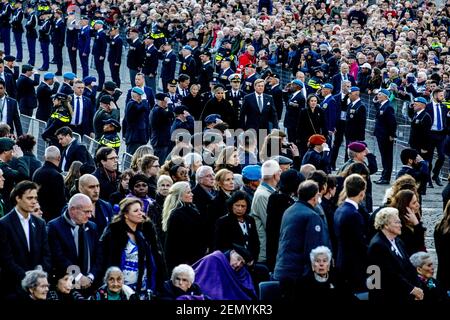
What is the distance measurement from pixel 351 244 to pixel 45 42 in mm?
20608

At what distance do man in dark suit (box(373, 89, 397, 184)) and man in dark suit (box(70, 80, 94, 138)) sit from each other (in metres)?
5.39

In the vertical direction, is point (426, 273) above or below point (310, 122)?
below

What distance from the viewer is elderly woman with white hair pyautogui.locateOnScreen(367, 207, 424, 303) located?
12070 millimetres

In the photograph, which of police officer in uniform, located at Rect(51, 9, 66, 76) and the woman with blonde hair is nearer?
the woman with blonde hair

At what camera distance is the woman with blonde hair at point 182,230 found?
13.3m

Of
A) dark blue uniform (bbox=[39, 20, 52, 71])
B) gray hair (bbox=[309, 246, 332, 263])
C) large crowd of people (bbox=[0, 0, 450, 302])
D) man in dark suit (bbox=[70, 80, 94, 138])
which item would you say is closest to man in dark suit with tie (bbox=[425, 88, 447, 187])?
large crowd of people (bbox=[0, 0, 450, 302])

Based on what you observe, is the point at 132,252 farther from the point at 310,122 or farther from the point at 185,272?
the point at 310,122

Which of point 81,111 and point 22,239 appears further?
point 81,111

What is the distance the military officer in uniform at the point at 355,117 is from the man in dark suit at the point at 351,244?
9.86m

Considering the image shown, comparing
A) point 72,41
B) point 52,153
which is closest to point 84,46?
point 72,41

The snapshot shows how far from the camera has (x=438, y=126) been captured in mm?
22656

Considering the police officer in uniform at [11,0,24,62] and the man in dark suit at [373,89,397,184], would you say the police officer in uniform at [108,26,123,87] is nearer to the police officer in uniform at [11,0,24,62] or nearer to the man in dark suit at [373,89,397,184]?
the police officer in uniform at [11,0,24,62]

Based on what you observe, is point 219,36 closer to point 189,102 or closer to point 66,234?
point 189,102
